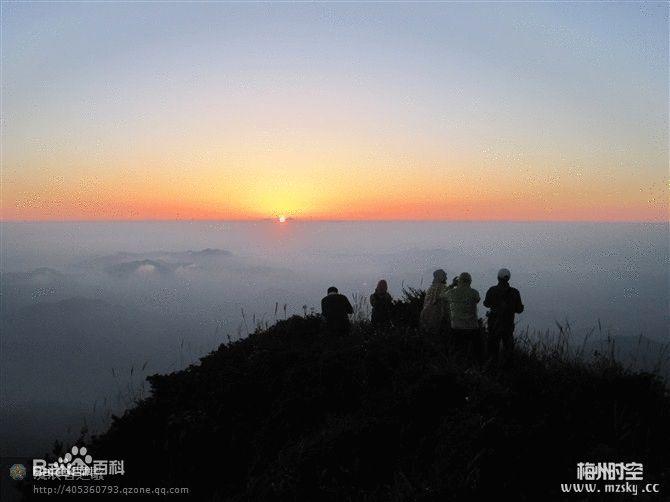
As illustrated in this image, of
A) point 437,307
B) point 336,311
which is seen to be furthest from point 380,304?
point 437,307

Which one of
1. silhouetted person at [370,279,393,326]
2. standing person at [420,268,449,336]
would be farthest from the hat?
silhouetted person at [370,279,393,326]

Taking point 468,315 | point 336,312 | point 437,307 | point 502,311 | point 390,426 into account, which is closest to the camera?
point 390,426

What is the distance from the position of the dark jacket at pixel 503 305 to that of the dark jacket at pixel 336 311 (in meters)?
2.92

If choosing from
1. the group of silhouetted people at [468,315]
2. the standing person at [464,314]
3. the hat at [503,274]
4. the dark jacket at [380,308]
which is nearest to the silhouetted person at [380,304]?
the dark jacket at [380,308]

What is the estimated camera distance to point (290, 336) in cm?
1241

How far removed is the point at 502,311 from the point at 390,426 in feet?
14.9

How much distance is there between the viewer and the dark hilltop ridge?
5.44 meters

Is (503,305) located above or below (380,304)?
above

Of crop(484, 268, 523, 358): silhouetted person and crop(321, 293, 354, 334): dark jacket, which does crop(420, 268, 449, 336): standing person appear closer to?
crop(484, 268, 523, 358): silhouetted person

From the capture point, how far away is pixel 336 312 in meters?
11.5

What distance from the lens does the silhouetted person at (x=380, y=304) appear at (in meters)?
12.1

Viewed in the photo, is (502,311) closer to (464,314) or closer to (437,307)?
(464,314)

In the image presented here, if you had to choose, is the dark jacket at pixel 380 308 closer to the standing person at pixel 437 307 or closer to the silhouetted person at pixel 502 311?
the standing person at pixel 437 307

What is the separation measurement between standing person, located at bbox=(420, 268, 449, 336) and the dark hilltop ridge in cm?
156
